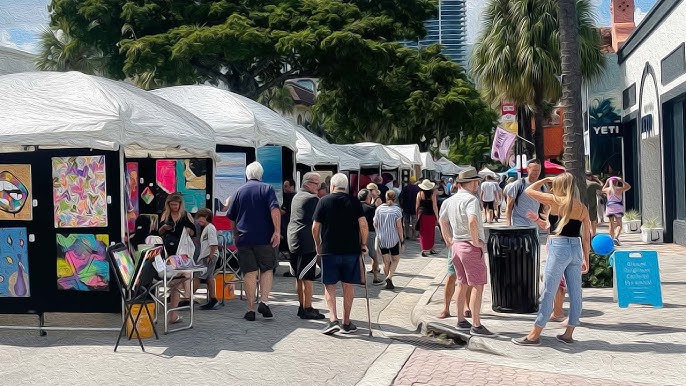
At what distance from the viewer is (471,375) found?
7.60 meters

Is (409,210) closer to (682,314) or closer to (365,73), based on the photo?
(365,73)

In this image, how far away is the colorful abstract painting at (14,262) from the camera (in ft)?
31.1

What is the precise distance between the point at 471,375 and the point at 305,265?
137 inches

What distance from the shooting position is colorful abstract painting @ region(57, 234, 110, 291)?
938cm

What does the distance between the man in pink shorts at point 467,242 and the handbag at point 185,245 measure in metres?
3.09

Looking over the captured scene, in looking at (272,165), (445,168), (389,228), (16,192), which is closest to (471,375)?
(16,192)

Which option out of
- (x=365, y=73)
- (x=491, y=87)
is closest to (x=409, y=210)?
(x=365, y=73)

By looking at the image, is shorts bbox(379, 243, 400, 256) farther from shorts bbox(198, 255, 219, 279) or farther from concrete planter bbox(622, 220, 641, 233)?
concrete planter bbox(622, 220, 641, 233)

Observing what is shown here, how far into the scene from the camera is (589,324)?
972 centimetres

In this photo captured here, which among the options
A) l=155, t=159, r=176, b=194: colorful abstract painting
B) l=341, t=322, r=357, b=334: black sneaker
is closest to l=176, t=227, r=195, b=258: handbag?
l=341, t=322, r=357, b=334: black sneaker

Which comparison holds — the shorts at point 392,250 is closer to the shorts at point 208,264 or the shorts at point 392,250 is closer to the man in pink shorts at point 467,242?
the shorts at point 208,264

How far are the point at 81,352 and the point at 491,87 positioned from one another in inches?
941

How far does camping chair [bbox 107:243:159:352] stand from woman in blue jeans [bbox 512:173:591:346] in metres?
3.90

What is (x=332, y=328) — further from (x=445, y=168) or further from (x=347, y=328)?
(x=445, y=168)
